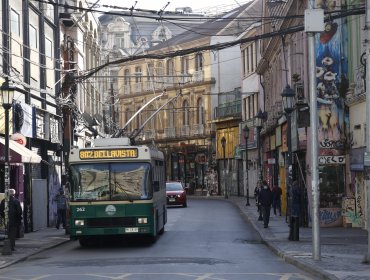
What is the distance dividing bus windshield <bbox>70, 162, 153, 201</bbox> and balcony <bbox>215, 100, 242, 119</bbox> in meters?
49.4

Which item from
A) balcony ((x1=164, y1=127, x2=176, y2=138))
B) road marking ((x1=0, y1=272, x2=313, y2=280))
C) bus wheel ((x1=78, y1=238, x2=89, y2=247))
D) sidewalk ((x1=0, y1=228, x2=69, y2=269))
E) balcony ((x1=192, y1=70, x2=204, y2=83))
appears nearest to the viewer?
road marking ((x1=0, y1=272, x2=313, y2=280))

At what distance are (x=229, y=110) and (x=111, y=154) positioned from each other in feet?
173

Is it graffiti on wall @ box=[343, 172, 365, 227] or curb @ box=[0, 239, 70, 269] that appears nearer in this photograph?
curb @ box=[0, 239, 70, 269]

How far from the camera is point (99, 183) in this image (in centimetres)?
2317

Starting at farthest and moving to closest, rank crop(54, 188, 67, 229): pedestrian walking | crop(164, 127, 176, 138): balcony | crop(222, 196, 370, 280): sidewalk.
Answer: crop(164, 127, 176, 138): balcony → crop(54, 188, 67, 229): pedestrian walking → crop(222, 196, 370, 280): sidewalk

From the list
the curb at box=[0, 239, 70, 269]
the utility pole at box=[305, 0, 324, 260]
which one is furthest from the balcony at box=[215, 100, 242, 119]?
the utility pole at box=[305, 0, 324, 260]

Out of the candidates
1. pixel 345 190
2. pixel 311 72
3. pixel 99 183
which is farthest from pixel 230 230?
pixel 311 72

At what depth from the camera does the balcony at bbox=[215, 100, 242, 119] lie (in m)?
73.0

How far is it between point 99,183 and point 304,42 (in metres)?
14.1

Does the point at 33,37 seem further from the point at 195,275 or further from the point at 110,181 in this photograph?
the point at 195,275

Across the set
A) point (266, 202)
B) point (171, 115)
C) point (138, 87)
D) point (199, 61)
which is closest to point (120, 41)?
point (138, 87)

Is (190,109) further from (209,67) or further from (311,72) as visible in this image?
(311,72)

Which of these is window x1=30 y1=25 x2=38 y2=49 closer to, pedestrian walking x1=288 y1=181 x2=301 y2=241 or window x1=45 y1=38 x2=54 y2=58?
window x1=45 y1=38 x2=54 y2=58

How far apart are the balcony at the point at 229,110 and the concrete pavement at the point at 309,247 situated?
38871mm
